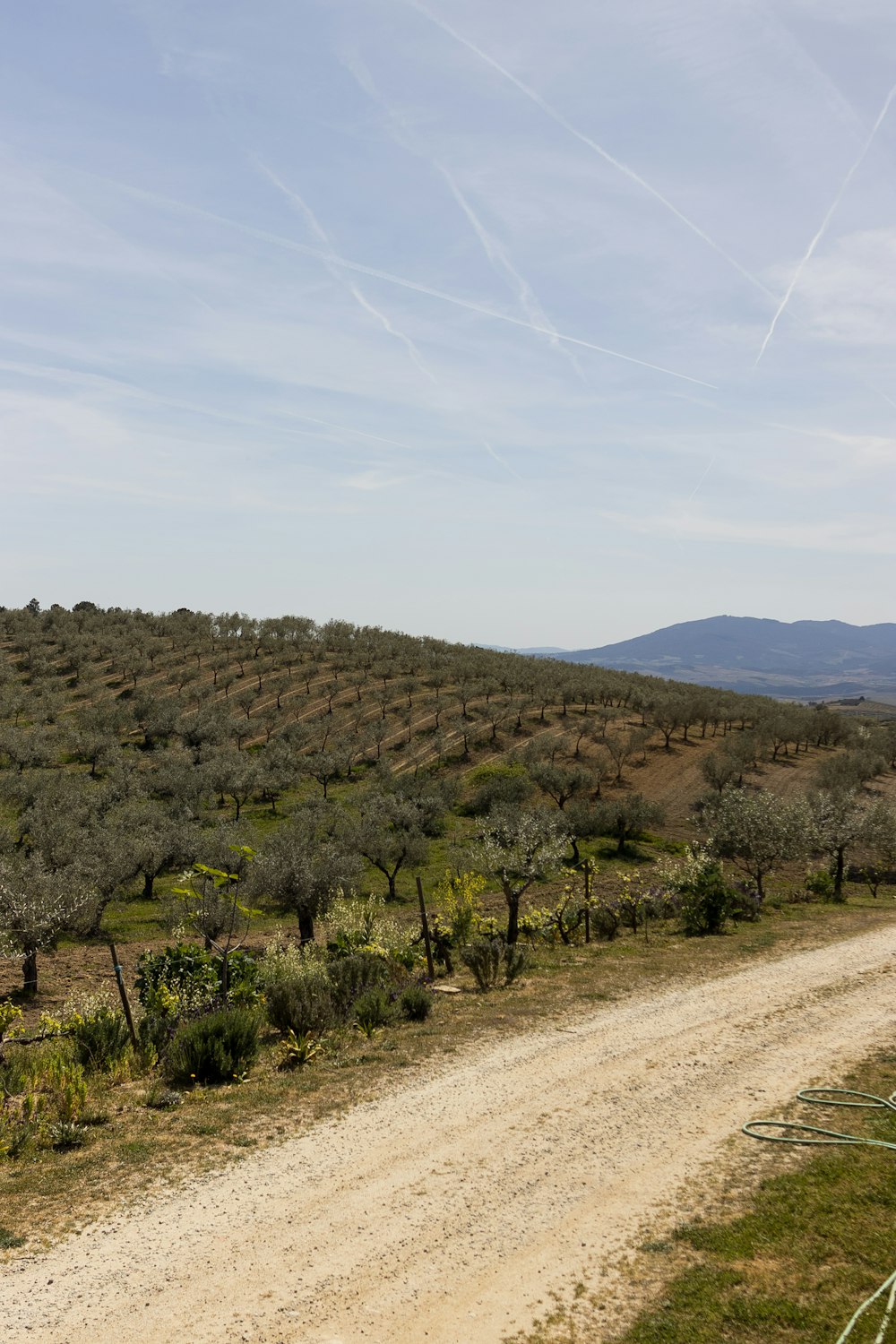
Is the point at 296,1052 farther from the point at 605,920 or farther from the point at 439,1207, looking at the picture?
the point at 605,920

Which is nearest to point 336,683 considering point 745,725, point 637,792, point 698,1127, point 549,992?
point 637,792

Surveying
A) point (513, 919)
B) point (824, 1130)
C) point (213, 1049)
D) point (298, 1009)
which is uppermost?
point (824, 1130)

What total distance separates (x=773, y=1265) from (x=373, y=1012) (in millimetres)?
9765

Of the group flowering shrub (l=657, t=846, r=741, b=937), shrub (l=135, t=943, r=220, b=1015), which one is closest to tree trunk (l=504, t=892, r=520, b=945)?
flowering shrub (l=657, t=846, r=741, b=937)

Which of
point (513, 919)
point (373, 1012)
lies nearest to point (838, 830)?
point (513, 919)

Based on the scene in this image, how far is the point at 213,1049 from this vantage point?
1337 cm

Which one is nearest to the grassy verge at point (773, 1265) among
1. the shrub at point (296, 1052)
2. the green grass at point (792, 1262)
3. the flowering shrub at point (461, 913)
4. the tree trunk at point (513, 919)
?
the green grass at point (792, 1262)

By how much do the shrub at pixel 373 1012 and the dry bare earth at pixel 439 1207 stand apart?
2766mm

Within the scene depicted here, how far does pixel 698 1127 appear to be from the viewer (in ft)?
35.6

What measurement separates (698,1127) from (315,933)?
23.0 metres

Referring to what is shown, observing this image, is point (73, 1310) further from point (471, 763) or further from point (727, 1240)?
point (471, 763)

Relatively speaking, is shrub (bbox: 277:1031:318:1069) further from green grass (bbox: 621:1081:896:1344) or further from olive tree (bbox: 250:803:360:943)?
olive tree (bbox: 250:803:360:943)

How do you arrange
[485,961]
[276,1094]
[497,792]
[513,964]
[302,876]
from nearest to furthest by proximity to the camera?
[276,1094] → [485,961] → [513,964] → [302,876] → [497,792]

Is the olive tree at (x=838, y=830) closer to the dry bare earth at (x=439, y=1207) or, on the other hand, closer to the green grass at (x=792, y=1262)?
the dry bare earth at (x=439, y=1207)
